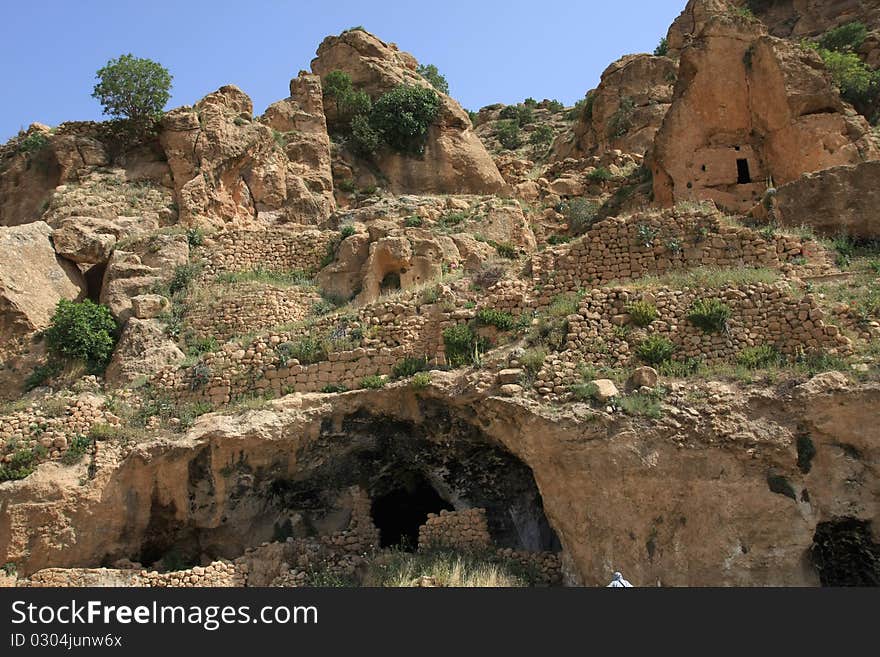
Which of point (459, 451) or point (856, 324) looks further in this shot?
point (459, 451)

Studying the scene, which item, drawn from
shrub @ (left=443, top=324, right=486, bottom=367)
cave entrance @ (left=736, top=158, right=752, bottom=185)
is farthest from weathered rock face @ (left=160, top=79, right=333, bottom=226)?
cave entrance @ (left=736, top=158, right=752, bottom=185)

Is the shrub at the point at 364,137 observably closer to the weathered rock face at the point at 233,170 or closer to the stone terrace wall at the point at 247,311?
the weathered rock face at the point at 233,170

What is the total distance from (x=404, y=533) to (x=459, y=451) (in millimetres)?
2307

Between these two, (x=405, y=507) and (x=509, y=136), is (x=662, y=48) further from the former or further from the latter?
(x=405, y=507)

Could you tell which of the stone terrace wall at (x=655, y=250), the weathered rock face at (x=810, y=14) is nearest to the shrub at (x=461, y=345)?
the stone terrace wall at (x=655, y=250)

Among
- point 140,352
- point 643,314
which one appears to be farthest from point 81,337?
point 643,314

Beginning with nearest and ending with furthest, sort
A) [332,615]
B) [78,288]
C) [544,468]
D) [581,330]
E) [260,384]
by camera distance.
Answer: [332,615] < [544,468] < [581,330] < [260,384] < [78,288]

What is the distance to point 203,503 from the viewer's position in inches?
555

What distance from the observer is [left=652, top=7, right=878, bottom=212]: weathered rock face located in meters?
19.5

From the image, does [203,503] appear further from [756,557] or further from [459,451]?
[756,557]

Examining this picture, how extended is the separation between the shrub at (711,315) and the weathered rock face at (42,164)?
17.2m

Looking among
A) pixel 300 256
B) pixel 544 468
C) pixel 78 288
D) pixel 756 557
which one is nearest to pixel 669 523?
pixel 756 557

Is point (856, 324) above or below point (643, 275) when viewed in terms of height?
below

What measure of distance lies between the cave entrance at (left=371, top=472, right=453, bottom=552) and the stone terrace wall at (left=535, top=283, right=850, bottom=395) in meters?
3.70
